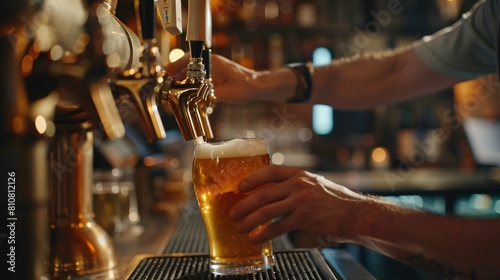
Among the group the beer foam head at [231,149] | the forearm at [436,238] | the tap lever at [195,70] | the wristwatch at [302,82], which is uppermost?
the wristwatch at [302,82]

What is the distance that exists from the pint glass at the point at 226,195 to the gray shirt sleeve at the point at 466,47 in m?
1.01

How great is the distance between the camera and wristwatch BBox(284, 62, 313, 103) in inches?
62.5

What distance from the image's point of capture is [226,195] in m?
0.95

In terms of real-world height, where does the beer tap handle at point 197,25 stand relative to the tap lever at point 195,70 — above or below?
above

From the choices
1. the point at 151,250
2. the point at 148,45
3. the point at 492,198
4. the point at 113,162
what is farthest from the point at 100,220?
the point at 492,198

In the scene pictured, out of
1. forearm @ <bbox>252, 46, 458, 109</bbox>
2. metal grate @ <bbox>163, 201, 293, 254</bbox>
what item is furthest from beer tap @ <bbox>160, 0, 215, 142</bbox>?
forearm @ <bbox>252, 46, 458, 109</bbox>

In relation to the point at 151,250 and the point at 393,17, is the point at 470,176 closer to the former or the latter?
the point at 393,17

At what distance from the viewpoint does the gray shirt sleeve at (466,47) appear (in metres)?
1.65

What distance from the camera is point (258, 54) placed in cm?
529

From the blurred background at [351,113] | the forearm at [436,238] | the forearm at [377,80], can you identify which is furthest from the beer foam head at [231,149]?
the blurred background at [351,113]

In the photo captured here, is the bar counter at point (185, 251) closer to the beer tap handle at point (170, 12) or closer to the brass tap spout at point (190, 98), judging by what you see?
the brass tap spout at point (190, 98)

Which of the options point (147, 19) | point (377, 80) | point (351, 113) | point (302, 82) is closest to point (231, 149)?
point (147, 19)

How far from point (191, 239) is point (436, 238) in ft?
2.41

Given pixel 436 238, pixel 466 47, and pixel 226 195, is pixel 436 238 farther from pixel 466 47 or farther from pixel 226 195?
pixel 466 47
